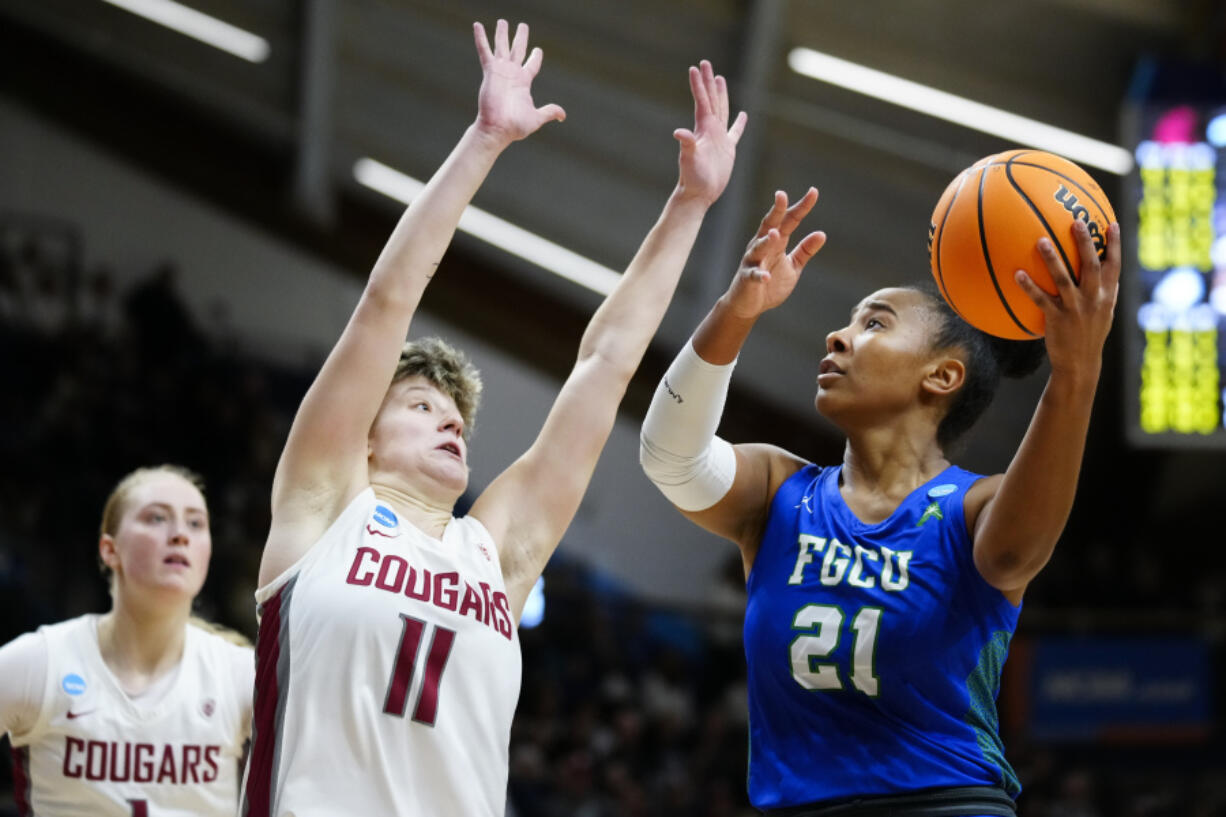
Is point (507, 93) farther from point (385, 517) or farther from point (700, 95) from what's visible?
point (385, 517)

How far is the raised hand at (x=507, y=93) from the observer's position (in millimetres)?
2848

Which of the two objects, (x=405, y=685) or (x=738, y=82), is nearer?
(x=405, y=685)

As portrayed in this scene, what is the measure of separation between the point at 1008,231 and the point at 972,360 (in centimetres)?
38

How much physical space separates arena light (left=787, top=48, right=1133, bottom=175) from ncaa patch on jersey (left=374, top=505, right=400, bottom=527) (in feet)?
27.7

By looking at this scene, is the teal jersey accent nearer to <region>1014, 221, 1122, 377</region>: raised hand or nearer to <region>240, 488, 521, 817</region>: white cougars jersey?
<region>1014, 221, 1122, 377</region>: raised hand

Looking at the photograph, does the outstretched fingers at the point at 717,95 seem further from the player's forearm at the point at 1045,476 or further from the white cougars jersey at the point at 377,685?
the white cougars jersey at the point at 377,685

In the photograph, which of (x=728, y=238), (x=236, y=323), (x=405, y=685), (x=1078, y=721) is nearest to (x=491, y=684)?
(x=405, y=685)

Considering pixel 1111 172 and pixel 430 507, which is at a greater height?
pixel 1111 172

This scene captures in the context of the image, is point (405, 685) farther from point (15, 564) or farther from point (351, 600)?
point (15, 564)

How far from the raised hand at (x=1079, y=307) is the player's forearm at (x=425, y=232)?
112cm

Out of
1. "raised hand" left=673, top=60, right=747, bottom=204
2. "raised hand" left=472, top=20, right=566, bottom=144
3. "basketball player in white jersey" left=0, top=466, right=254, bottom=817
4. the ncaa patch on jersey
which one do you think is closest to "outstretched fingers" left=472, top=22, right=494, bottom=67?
"raised hand" left=472, top=20, right=566, bottom=144

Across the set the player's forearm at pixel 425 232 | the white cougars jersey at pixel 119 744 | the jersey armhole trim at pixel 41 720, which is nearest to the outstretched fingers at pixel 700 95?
the player's forearm at pixel 425 232

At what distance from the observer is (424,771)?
96.2 inches

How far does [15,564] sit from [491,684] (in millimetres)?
7559
